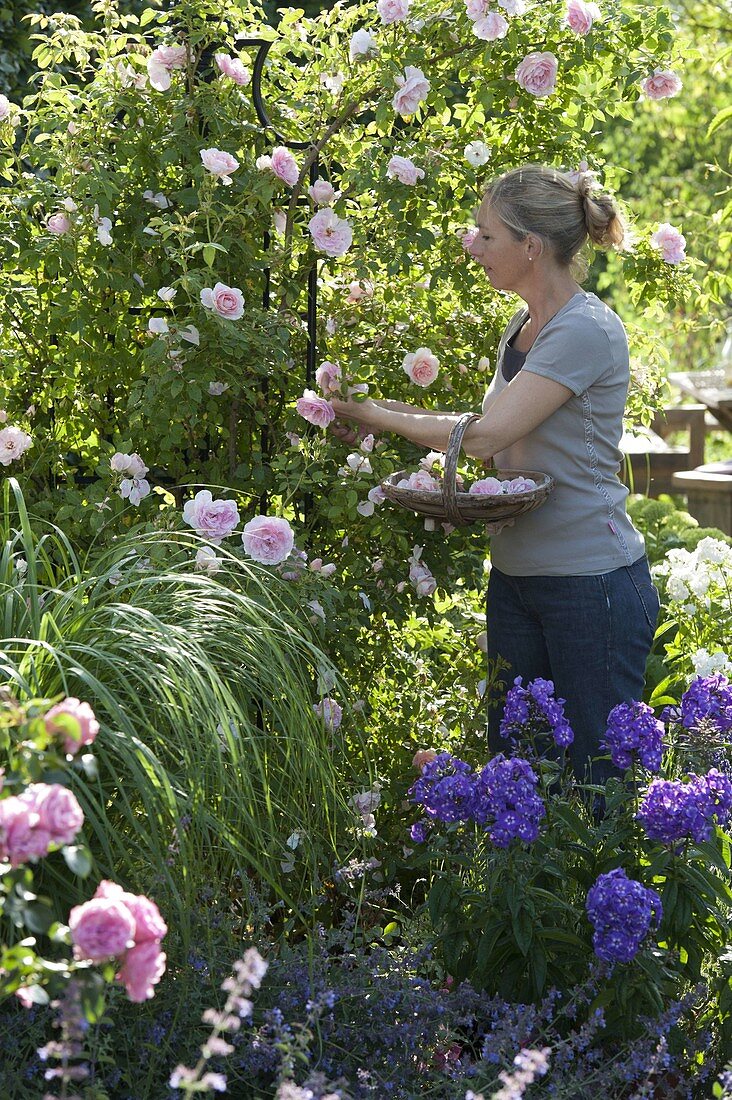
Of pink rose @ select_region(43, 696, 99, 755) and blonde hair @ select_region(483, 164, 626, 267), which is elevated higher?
blonde hair @ select_region(483, 164, 626, 267)

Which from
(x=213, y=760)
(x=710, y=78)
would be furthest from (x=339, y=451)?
(x=710, y=78)

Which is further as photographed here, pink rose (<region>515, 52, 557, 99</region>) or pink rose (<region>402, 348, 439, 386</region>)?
→ pink rose (<region>402, 348, 439, 386</region>)

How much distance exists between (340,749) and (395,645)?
703mm

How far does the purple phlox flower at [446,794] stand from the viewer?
6.58 feet

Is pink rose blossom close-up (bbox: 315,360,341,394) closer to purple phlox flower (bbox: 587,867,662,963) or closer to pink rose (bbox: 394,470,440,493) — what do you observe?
pink rose (bbox: 394,470,440,493)

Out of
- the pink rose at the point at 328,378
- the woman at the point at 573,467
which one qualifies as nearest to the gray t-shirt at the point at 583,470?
the woman at the point at 573,467

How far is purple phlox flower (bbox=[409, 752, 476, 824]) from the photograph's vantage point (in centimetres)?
201

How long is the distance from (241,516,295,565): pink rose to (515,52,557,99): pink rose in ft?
3.78

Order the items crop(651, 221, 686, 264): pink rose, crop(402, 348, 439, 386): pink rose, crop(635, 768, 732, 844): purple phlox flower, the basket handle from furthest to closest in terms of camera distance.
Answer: crop(651, 221, 686, 264): pink rose
crop(402, 348, 439, 386): pink rose
the basket handle
crop(635, 768, 732, 844): purple phlox flower

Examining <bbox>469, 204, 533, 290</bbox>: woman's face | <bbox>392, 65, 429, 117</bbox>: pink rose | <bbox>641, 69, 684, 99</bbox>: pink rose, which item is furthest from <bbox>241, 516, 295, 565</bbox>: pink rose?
<bbox>641, 69, 684, 99</bbox>: pink rose

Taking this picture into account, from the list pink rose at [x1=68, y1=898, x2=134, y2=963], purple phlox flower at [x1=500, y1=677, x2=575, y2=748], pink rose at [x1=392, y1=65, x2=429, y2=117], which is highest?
pink rose at [x1=392, y1=65, x2=429, y2=117]

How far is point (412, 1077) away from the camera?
1950mm

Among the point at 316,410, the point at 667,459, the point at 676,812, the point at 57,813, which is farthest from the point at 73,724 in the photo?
the point at 667,459

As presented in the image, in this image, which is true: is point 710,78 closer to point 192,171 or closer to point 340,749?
point 192,171
